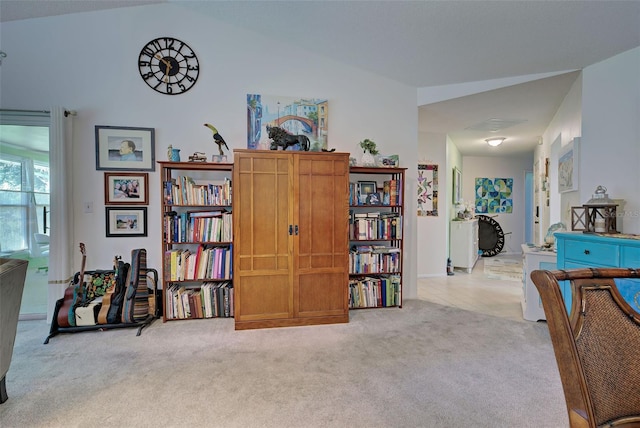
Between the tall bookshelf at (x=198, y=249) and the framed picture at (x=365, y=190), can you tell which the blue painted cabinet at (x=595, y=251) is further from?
the tall bookshelf at (x=198, y=249)

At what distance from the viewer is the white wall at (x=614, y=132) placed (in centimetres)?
280

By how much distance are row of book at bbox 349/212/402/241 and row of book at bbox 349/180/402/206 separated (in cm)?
15

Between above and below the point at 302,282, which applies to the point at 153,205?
above

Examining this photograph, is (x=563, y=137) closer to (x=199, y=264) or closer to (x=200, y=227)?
(x=200, y=227)

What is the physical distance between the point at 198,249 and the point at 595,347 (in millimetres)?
3129

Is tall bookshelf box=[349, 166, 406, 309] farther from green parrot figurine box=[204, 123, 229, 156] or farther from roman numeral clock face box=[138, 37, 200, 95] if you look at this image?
roman numeral clock face box=[138, 37, 200, 95]

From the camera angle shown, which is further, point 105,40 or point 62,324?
point 105,40

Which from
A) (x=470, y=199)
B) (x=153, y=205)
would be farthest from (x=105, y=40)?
(x=470, y=199)

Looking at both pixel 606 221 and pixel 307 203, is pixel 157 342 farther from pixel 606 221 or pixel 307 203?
pixel 606 221

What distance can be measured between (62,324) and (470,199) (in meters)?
7.91

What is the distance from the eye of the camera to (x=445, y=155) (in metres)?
5.31

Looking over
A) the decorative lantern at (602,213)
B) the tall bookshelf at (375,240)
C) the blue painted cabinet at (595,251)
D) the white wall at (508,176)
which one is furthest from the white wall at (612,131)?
the white wall at (508,176)

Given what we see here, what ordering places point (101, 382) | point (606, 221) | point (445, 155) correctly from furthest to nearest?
point (445, 155) → point (606, 221) → point (101, 382)

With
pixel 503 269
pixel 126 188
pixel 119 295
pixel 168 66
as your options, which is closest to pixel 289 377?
pixel 119 295
